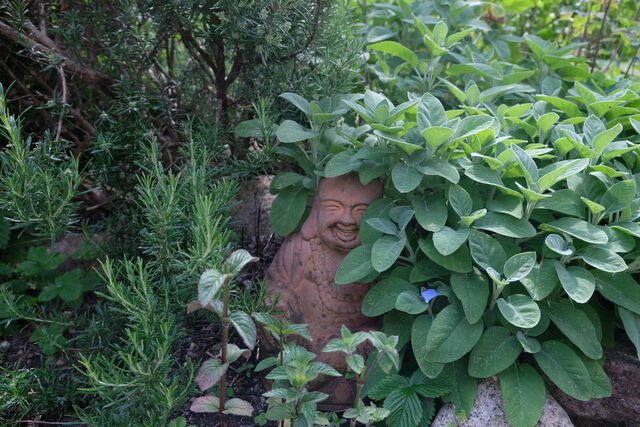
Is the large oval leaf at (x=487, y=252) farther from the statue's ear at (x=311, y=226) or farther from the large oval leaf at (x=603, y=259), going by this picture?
the statue's ear at (x=311, y=226)

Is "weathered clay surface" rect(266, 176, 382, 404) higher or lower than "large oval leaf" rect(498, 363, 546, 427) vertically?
higher

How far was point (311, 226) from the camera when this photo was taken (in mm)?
2566

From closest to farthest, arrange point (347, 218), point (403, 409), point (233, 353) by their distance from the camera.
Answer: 1. point (233, 353)
2. point (403, 409)
3. point (347, 218)

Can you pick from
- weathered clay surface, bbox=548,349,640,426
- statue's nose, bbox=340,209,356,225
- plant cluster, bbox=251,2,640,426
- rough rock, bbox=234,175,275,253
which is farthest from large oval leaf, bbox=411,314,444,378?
rough rock, bbox=234,175,275,253

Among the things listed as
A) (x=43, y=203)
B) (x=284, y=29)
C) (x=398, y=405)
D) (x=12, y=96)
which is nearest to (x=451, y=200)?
(x=398, y=405)

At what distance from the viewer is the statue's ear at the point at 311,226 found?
2.55m

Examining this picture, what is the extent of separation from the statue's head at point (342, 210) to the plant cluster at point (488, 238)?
57 mm

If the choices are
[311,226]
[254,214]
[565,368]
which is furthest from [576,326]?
[254,214]

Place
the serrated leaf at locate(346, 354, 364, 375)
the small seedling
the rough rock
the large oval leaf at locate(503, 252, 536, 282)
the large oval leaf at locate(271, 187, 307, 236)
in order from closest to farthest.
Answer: the small seedling
the serrated leaf at locate(346, 354, 364, 375)
the large oval leaf at locate(503, 252, 536, 282)
the large oval leaf at locate(271, 187, 307, 236)
the rough rock

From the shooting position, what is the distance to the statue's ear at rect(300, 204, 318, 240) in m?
2.55

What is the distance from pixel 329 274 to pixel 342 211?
0.26m

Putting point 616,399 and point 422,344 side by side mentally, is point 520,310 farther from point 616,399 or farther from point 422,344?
point 616,399

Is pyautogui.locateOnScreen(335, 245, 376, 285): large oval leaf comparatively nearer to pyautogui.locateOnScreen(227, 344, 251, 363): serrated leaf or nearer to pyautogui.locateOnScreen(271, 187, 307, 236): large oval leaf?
pyautogui.locateOnScreen(271, 187, 307, 236): large oval leaf

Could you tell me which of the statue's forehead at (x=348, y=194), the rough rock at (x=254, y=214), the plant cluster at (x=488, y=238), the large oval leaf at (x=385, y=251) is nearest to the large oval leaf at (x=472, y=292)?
the plant cluster at (x=488, y=238)
